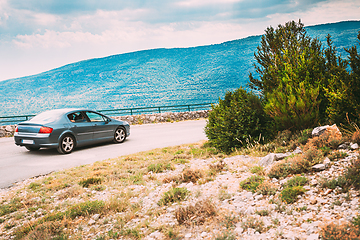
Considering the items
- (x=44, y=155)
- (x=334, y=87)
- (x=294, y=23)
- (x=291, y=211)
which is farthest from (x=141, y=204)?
(x=294, y=23)

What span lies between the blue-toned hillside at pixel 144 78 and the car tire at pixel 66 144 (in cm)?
8358

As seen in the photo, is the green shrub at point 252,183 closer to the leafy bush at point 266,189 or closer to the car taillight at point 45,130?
the leafy bush at point 266,189

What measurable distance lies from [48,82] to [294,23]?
15437 centimetres

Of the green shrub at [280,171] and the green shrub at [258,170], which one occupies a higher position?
the green shrub at [280,171]

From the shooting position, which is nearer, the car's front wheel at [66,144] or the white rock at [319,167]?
the white rock at [319,167]

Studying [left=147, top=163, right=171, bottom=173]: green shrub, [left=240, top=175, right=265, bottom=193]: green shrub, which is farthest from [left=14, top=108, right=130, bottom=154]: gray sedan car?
[left=240, top=175, right=265, bottom=193]: green shrub

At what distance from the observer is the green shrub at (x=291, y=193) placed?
3898 mm

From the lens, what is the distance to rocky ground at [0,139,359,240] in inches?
129

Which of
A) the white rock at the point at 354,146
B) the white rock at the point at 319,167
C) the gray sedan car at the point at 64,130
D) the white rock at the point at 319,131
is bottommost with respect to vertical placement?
the white rock at the point at 319,167

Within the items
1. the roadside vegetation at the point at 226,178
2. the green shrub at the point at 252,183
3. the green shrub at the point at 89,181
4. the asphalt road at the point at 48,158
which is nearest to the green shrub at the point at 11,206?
the roadside vegetation at the point at 226,178

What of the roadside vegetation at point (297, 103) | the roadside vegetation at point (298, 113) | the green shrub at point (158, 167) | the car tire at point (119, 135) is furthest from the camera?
the car tire at point (119, 135)

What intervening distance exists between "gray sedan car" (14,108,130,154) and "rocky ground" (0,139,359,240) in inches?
165

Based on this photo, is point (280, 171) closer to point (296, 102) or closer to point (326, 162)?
point (326, 162)

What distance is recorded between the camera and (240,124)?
313 inches
